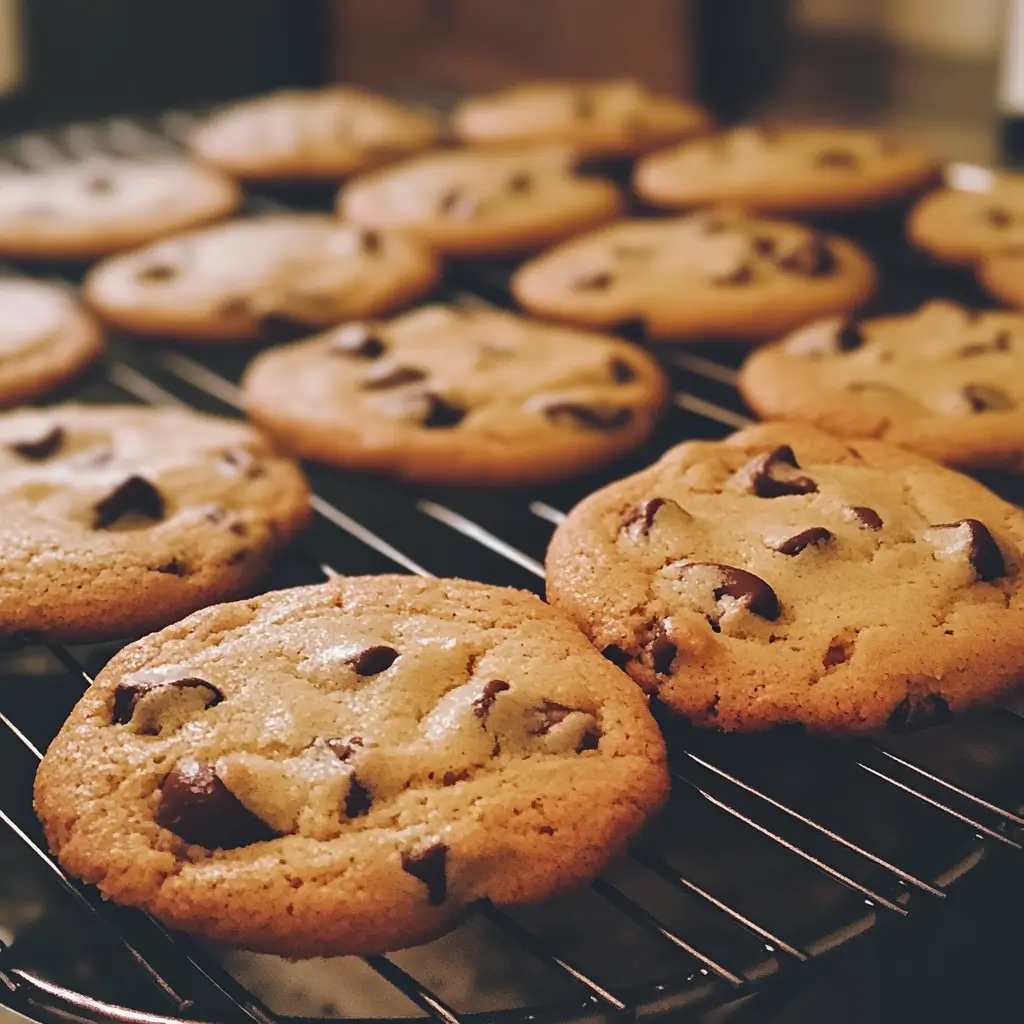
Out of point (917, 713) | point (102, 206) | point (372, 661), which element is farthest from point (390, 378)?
point (102, 206)

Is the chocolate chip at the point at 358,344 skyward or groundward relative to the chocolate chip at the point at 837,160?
groundward

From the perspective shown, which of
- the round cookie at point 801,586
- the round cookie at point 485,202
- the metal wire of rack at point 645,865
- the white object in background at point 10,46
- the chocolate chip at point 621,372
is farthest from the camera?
the white object in background at point 10,46

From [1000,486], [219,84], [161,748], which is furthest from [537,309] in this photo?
[219,84]

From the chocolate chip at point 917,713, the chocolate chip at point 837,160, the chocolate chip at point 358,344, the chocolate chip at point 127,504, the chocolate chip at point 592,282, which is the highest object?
the chocolate chip at point 837,160

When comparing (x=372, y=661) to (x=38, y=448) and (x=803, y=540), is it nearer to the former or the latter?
(x=803, y=540)

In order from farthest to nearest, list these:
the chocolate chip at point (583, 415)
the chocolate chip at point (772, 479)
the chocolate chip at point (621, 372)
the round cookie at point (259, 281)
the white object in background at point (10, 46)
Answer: the white object in background at point (10, 46)
the round cookie at point (259, 281)
the chocolate chip at point (621, 372)
the chocolate chip at point (583, 415)
the chocolate chip at point (772, 479)

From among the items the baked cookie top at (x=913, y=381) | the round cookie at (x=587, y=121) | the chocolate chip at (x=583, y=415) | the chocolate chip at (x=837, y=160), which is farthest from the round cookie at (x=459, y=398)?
the round cookie at (x=587, y=121)

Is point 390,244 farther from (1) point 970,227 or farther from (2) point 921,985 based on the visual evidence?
(2) point 921,985

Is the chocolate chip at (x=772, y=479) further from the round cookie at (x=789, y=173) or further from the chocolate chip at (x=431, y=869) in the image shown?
the round cookie at (x=789, y=173)
